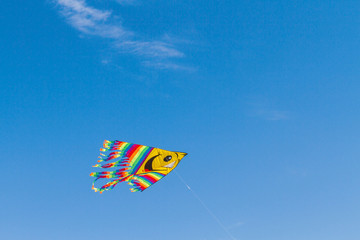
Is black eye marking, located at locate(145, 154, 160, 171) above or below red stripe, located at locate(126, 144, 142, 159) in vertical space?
below

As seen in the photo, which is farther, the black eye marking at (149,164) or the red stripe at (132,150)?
the black eye marking at (149,164)

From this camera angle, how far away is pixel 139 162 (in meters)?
32.9

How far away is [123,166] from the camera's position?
31812mm

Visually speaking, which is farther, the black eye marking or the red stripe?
the black eye marking

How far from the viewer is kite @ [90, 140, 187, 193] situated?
31281mm

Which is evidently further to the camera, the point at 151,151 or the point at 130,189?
the point at 151,151

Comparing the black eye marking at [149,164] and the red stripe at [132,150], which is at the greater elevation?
the red stripe at [132,150]

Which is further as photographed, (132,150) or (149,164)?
(149,164)

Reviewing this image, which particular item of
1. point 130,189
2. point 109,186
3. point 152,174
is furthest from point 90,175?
point 152,174

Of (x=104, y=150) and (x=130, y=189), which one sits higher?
Result: (x=104, y=150)

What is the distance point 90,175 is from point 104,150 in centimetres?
252

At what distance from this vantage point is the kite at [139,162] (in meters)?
31.3

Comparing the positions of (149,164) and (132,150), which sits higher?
(132,150)

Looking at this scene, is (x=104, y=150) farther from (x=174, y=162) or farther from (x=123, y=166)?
(x=174, y=162)
